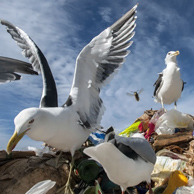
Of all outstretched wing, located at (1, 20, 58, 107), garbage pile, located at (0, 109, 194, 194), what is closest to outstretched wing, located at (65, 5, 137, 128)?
outstretched wing, located at (1, 20, 58, 107)

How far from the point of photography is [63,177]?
2.92 metres

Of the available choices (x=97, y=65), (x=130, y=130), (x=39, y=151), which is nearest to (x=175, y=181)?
(x=97, y=65)

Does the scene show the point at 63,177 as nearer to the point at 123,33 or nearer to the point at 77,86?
the point at 77,86

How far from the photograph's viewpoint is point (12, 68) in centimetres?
501

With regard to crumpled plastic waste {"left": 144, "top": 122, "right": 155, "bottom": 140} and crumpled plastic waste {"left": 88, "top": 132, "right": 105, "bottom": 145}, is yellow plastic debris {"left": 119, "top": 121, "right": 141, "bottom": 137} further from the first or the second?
crumpled plastic waste {"left": 88, "top": 132, "right": 105, "bottom": 145}

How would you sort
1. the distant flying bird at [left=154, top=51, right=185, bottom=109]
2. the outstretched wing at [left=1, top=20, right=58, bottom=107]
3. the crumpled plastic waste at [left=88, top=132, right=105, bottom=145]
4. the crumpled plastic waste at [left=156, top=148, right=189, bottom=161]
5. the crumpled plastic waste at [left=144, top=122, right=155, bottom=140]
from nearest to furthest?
the crumpled plastic waste at [left=156, top=148, right=189, bottom=161], the outstretched wing at [left=1, top=20, right=58, bottom=107], the crumpled plastic waste at [left=88, top=132, right=105, bottom=145], the crumpled plastic waste at [left=144, top=122, right=155, bottom=140], the distant flying bird at [left=154, top=51, right=185, bottom=109]

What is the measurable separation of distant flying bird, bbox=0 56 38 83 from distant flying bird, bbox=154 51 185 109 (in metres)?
3.12

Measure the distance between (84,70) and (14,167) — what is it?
54.3 inches

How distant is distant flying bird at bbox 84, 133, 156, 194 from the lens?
1.95m

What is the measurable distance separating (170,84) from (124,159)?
440cm

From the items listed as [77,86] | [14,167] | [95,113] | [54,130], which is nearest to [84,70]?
[77,86]

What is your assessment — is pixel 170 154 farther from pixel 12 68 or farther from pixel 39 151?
pixel 12 68

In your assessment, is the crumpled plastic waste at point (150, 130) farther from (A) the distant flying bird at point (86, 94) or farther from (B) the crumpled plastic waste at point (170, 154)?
(A) the distant flying bird at point (86, 94)

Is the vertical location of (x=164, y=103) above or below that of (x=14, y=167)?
below
